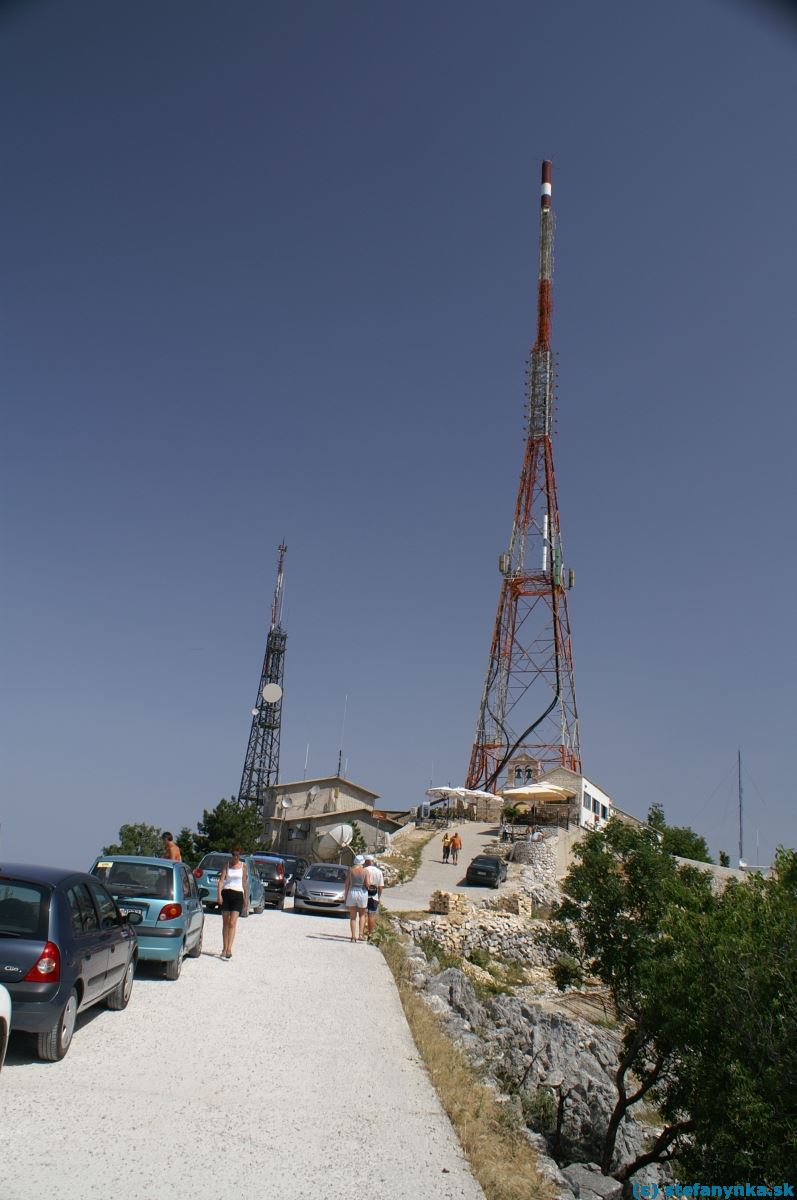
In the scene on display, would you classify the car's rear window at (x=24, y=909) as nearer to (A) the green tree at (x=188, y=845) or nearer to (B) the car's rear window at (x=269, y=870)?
(B) the car's rear window at (x=269, y=870)

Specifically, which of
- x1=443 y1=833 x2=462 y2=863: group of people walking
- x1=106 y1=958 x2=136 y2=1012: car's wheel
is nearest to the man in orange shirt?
x1=106 y1=958 x2=136 y2=1012: car's wheel

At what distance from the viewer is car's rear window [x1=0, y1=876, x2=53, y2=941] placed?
6.86m

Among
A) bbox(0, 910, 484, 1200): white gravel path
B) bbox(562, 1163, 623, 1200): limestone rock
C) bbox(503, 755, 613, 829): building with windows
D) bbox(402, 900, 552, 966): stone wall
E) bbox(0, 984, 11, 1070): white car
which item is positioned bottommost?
bbox(562, 1163, 623, 1200): limestone rock

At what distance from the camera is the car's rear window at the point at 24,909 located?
6855 mm

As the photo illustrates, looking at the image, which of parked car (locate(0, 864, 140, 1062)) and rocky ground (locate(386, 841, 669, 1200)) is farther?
rocky ground (locate(386, 841, 669, 1200))

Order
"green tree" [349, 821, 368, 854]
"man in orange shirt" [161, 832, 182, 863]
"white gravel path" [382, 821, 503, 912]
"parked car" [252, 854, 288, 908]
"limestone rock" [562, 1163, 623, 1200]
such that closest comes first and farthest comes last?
"limestone rock" [562, 1163, 623, 1200], "man in orange shirt" [161, 832, 182, 863], "parked car" [252, 854, 288, 908], "white gravel path" [382, 821, 503, 912], "green tree" [349, 821, 368, 854]

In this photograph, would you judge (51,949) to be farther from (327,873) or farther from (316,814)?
(316,814)

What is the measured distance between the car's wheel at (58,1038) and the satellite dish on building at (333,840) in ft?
104

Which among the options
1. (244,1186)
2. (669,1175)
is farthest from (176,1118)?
(669,1175)

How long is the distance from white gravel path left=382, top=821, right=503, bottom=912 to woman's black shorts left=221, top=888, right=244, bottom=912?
532 inches

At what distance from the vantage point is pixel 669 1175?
12695mm

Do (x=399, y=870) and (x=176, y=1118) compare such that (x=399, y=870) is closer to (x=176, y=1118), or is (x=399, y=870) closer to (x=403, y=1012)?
(x=403, y=1012)

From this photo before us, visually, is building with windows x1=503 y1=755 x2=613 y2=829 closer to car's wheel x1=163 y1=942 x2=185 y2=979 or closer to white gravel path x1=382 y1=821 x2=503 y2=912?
white gravel path x1=382 y1=821 x2=503 y2=912

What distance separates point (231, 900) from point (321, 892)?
9.69m
